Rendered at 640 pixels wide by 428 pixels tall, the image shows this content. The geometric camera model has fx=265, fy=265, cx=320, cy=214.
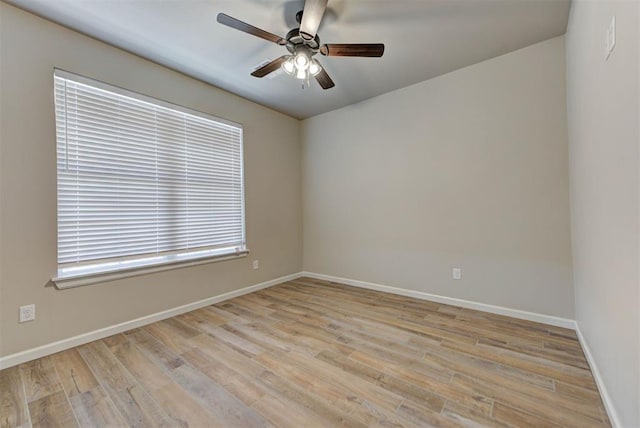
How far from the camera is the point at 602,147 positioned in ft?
4.82

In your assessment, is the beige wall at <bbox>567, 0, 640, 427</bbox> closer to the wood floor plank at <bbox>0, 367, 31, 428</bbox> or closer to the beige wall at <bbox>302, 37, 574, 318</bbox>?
the beige wall at <bbox>302, 37, 574, 318</bbox>

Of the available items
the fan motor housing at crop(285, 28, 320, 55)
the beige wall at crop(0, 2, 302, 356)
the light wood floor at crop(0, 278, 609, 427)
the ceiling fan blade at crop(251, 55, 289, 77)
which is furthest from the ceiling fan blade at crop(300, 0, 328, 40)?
the light wood floor at crop(0, 278, 609, 427)

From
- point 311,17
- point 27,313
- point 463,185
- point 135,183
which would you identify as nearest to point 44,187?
point 135,183

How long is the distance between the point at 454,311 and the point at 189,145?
11.6 ft

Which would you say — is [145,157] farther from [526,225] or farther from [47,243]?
[526,225]

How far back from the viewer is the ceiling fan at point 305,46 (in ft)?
5.92

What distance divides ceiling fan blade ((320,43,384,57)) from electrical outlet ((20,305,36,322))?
9.97 feet

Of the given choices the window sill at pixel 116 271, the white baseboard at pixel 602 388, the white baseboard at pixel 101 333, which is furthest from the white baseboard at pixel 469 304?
the window sill at pixel 116 271

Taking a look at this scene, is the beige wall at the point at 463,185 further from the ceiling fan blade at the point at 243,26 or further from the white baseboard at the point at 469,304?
the ceiling fan blade at the point at 243,26

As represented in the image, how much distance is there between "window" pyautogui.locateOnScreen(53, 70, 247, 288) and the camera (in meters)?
2.27

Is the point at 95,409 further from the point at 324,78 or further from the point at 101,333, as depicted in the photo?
the point at 324,78

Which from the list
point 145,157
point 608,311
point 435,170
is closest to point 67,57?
point 145,157

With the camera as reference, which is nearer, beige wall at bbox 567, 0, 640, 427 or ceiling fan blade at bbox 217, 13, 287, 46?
beige wall at bbox 567, 0, 640, 427

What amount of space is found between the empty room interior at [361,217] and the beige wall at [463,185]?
0.07 ft
